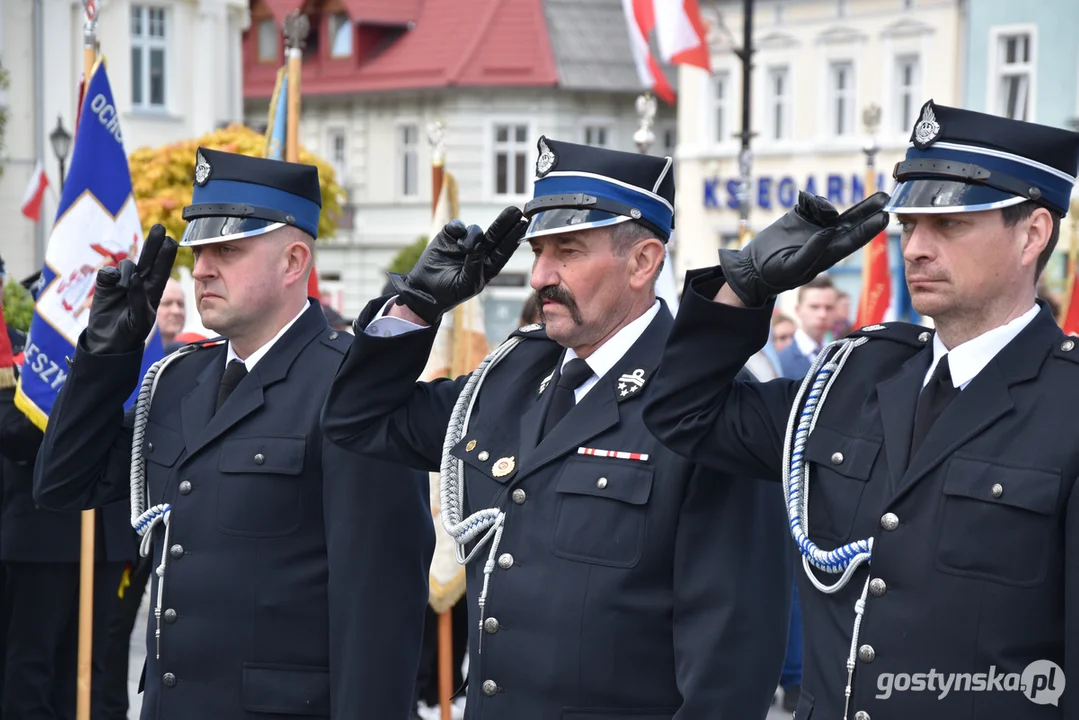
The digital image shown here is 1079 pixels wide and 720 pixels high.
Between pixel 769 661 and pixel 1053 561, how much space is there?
2.50 ft

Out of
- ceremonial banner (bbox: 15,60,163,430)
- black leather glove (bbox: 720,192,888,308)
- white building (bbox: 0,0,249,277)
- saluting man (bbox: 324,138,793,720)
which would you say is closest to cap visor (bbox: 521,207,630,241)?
saluting man (bbox: 324,138,793,720)

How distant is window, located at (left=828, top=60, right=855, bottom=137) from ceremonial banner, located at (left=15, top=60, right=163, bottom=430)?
24132 mm

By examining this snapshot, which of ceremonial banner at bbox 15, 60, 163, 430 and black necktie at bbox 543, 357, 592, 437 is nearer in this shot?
black necktie at bbox 543, 357, 592, 437

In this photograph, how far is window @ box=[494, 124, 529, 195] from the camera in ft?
124

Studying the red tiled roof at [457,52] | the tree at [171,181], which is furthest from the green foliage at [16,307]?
the red tiled roof at [457,52]

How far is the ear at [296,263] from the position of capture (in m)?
4.27

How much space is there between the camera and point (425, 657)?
8.03 metres

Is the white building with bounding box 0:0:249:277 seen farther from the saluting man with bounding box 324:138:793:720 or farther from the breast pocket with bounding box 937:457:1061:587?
the breast pocket with bounding box 937:457:1061:587

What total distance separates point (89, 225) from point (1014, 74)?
2253cm

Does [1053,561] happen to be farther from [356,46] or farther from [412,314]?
[356,46]

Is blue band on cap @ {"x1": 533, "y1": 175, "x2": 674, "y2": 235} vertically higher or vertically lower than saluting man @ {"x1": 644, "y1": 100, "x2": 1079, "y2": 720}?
higher

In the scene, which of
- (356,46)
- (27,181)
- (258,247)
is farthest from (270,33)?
(258,247)

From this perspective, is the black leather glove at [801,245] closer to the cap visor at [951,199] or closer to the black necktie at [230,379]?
the cap visor at [951,199]

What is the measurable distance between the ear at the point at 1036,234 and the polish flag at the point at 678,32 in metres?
11.2
